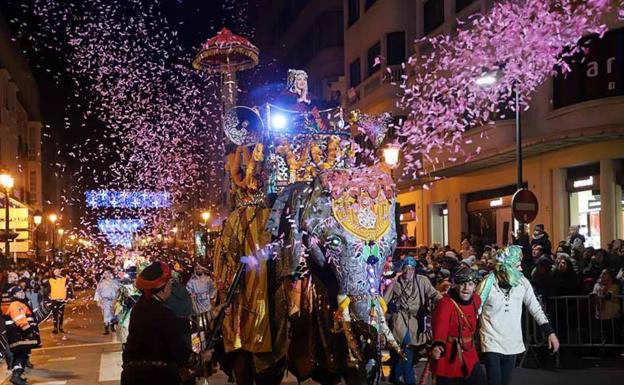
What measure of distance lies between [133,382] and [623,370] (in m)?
8.37

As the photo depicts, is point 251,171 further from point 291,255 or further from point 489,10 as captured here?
point 489,10

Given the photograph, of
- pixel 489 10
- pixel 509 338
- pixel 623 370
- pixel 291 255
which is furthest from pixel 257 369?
pixel 489 10

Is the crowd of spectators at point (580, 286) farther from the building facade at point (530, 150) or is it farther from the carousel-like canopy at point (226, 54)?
the carousel-like canopy at point (226, 54)

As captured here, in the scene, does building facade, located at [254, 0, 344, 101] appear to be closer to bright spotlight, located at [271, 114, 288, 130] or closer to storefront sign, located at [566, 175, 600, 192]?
storefront sign, located at [566, 175, 600, 192]

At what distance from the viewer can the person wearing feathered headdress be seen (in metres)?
7.88

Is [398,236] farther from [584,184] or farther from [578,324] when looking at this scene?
[584,184]

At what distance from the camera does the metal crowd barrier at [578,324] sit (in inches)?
504

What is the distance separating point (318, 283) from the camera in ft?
25.0

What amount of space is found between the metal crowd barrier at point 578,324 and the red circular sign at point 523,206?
1664mm

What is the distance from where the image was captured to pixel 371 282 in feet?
23.6

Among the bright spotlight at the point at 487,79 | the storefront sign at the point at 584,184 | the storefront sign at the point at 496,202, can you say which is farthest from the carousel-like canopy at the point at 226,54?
the storefront sign at the point at 496,202

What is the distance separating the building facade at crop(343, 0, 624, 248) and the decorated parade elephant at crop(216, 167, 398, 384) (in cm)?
490

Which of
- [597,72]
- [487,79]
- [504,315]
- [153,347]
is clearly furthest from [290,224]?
[597,72]

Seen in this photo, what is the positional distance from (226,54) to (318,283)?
453cm
